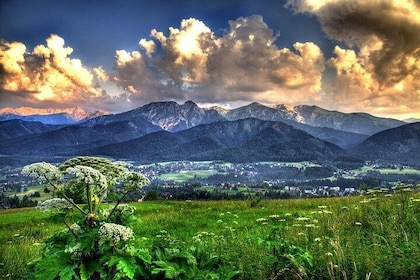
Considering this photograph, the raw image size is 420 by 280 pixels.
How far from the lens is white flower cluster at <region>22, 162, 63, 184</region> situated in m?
4.45

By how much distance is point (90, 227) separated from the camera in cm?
459

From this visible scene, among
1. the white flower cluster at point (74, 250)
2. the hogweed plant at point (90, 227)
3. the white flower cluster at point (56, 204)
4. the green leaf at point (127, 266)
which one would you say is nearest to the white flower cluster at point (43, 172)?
the hogweed plant at point (90, 227)

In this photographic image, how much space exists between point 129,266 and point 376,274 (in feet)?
14.4

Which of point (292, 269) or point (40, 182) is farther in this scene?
point (292, 269)

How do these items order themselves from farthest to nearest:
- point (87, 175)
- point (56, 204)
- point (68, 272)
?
point (56, 204)
point (87, 175)
point (68, 272)

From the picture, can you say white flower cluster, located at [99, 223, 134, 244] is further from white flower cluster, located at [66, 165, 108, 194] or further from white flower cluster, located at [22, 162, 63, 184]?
white flower cluster, located at [22, 162, 63, 184]

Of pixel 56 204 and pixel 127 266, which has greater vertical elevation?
pixel 56 204

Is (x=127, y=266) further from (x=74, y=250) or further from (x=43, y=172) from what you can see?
(x=43, y=172)

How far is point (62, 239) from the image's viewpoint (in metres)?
5.03

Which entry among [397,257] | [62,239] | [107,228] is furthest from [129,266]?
[397,257]

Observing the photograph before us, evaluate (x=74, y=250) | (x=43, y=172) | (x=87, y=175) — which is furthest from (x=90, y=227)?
(x=43, y=172)

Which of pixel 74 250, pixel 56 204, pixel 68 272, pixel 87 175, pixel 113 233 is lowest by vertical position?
pixel 68 272

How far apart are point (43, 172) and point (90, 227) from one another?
967mm

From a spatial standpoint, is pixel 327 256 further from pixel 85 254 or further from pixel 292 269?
pixel 85 254
